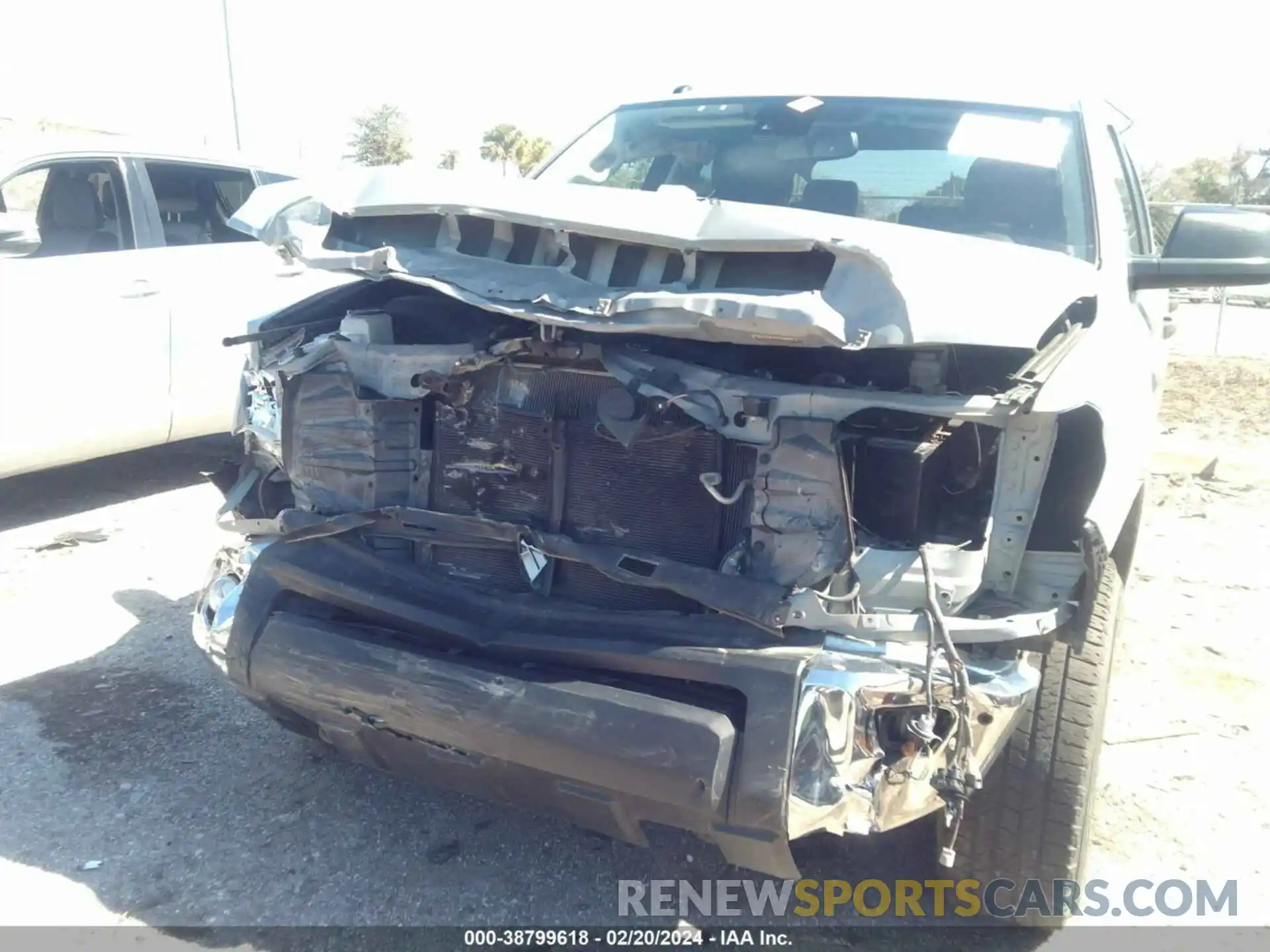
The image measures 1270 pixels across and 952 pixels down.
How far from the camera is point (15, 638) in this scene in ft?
13.1

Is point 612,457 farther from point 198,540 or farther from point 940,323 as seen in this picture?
point 198,540

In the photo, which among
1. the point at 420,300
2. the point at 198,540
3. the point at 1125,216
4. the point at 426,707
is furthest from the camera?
the point at 198,540

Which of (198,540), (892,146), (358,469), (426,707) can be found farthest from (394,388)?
(198,540)

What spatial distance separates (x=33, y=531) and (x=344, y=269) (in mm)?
3484

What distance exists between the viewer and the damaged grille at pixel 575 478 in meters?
2.47

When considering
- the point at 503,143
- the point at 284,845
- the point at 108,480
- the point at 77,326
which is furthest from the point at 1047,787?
the point at 503,143

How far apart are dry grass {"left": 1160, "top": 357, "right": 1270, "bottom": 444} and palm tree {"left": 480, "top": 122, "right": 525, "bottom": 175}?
2656 cm

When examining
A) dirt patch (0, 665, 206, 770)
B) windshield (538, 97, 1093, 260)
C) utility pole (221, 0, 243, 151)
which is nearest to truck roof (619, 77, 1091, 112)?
windshield (538, 97, 1093, 260)

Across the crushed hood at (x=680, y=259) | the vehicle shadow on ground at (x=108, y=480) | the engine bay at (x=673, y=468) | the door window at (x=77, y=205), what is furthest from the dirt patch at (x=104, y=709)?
the door window at (x=77, y=205)

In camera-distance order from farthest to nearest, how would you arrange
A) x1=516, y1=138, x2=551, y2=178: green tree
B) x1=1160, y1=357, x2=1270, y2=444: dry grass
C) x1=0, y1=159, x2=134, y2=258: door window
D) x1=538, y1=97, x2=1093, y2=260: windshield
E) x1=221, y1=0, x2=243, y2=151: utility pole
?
1. x1=516, y1=138, x2=551, y2=178: green tree
2. x1=221, y1=0, x2=243, y2=151: utility pole
3. x1=1160, y1=357, x2=1270, y2=444: dry grass
4. x1=0, y1=159, x2=134, y2=258: door window
5. x1=538, y1=97, x2=1093, y2=260: windshield

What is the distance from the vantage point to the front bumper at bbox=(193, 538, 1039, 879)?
2.07 m

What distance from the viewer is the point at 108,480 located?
19.9ft

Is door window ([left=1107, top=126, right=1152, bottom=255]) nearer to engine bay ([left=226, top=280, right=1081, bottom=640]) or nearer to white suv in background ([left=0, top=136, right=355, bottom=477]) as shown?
engine bay ([left=226, top=280, right=1081, bottom=640])

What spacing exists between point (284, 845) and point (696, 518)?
1.46m
